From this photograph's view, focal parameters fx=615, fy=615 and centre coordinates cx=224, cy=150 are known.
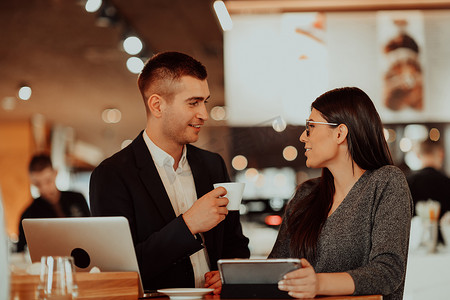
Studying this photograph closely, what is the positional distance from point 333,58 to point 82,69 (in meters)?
4.11

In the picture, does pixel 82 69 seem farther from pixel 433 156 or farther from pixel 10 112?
pixel 433 156

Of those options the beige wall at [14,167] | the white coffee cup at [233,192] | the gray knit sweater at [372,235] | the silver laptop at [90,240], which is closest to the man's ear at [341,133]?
the gray knit sweater at [372,235]

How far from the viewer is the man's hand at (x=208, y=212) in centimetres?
204

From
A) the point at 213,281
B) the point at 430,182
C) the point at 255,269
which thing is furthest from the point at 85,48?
the point at 255,269

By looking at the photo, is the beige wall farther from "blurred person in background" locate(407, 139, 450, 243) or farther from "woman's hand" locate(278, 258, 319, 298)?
"woman's hand" locate(278, 258, 319, 298)

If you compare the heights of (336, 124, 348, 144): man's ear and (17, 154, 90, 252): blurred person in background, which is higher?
(336, 124, 348, 144): man's ear

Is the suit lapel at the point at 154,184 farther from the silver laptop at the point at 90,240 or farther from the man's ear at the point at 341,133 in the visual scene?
the man's ear at the point at 341,133

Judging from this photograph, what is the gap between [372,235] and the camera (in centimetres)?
213

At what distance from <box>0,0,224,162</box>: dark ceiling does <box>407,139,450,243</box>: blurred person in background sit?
2.72 m

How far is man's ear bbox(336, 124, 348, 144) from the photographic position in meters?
2.36

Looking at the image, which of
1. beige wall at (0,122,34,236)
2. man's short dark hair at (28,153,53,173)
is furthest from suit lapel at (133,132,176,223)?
beige wall at (0,122,34,236)

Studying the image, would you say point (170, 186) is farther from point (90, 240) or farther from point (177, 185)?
point (90, 240)

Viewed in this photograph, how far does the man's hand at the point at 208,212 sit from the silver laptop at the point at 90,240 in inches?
9.9

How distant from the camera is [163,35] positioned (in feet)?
24.5
